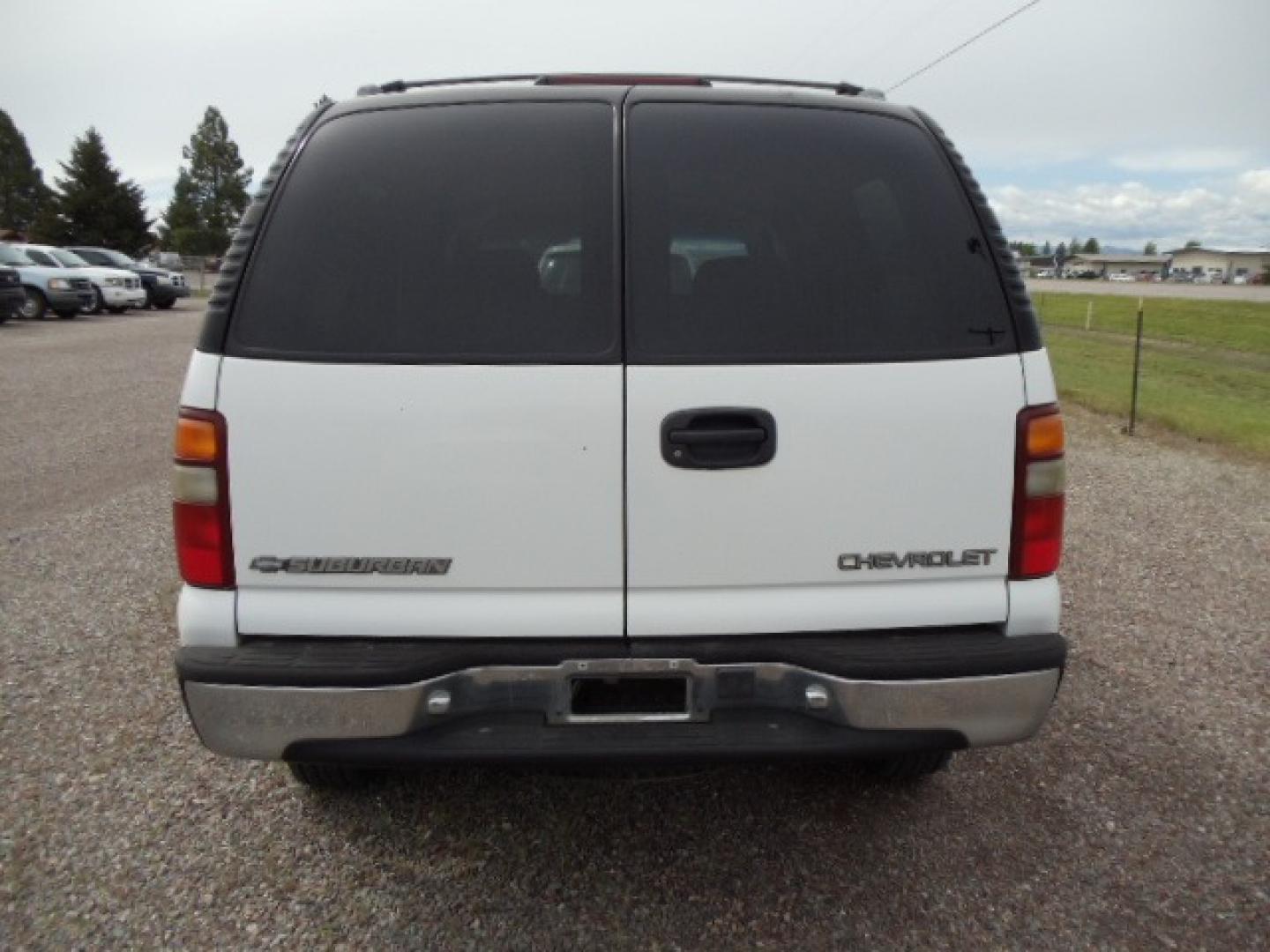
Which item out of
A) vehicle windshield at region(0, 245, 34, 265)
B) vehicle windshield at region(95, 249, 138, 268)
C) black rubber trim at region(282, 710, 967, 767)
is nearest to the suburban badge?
black rubber trim at region(282, 710, 967, 767)

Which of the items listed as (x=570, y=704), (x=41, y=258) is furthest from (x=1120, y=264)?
(x=570, y=704)

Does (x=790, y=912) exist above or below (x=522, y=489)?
below

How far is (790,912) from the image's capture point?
2516 millimetres

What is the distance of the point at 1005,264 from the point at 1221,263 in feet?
536

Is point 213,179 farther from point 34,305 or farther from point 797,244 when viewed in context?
point 797,244

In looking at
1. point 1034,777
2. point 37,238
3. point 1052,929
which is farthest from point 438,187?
point 37,238

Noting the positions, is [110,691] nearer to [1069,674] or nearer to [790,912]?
[790,912]

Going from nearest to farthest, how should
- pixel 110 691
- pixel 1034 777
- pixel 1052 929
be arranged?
pixel 1052 929, pixel 1034 777, pixel 110 691

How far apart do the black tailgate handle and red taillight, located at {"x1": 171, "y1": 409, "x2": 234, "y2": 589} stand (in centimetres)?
97

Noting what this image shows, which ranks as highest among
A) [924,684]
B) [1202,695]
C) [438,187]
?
[438,187]

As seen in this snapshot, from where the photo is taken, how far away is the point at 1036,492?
2.25 m

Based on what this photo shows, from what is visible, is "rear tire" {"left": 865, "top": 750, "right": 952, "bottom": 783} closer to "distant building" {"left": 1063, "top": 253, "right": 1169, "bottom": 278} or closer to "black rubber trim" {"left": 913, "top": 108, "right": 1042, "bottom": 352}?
"black rubber trim" {"left": 913, "top": 108, "right": 1042, "bottom": 352}

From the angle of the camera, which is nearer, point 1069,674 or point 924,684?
point 924,684

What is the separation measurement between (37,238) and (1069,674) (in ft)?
230
